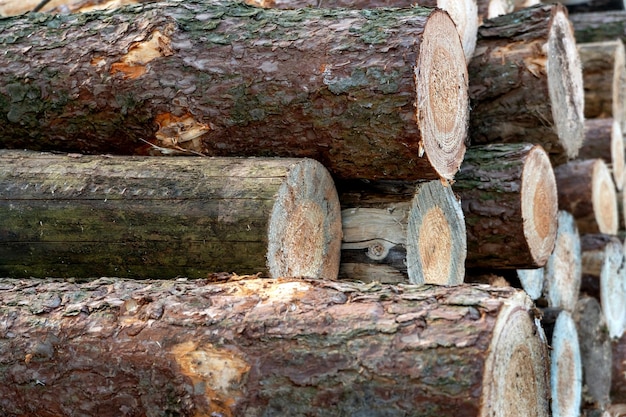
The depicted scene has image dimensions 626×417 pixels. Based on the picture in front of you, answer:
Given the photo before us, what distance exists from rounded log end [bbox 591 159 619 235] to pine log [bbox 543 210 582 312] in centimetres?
27

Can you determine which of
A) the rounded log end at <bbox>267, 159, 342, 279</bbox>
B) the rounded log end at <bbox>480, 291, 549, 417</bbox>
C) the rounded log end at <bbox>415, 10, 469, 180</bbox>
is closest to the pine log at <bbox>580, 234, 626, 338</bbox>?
the rounded log end at <bbox>415, 10, 469, 180</bbox>

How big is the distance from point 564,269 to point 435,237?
1.49 m

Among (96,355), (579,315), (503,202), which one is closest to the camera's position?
(96,355)

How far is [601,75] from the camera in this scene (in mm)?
4938

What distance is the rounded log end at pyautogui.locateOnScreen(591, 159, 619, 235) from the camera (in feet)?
14.3

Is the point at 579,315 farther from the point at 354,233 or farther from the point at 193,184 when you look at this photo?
the point at 193,184

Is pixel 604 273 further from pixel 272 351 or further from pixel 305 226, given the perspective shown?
pixel 272 351

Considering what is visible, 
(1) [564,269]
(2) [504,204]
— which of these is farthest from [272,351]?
(1) [564,269]

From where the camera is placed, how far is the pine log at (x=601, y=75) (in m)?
4.91

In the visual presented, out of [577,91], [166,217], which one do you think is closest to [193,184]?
[166,217]

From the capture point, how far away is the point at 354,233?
108 inches

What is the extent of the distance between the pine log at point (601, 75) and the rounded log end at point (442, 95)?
2478 mm

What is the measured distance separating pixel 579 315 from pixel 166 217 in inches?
102

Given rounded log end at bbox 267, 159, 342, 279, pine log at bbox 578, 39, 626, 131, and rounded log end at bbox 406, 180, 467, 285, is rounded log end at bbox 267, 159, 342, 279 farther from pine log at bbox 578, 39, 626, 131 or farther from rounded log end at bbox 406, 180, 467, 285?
pine log at bbox 578, 39, 626, 131
